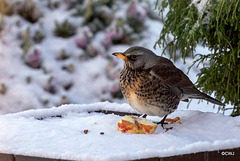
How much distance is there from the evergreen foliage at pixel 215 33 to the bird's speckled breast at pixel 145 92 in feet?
1.42

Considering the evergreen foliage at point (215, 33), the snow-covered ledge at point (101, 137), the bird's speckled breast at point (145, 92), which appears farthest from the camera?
the evergreen foliage at point (215, 33)

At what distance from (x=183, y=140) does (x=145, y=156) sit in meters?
0.35

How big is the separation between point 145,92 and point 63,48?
2.81 metres

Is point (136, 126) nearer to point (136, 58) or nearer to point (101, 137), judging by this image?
point (101, 137)

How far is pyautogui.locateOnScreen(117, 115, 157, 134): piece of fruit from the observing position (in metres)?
2.22

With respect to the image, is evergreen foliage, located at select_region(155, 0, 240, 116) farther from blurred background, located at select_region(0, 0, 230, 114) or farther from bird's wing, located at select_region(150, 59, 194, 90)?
blurred background, located at select_region(0, 0, 230, 114)

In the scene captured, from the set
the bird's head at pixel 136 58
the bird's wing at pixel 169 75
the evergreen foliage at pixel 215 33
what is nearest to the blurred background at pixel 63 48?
the evergreen foliage at pixel 215 33

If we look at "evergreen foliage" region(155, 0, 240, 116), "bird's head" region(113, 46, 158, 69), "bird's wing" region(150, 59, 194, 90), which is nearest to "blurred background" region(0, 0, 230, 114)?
"evergreen foliage" region(155, 0, 240, 116)

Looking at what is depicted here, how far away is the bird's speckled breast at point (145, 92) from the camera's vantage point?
7.64ft

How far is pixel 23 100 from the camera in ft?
14.7

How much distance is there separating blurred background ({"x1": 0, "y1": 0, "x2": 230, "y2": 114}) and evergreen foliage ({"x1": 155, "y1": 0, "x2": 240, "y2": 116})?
5.95ft

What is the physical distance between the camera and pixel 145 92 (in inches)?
91.6

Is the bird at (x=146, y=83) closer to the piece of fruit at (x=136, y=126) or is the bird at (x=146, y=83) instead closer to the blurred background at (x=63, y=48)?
the piece of fruit at (x=136, y=126)

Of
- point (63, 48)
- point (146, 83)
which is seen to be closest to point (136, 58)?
point (146, 83)
